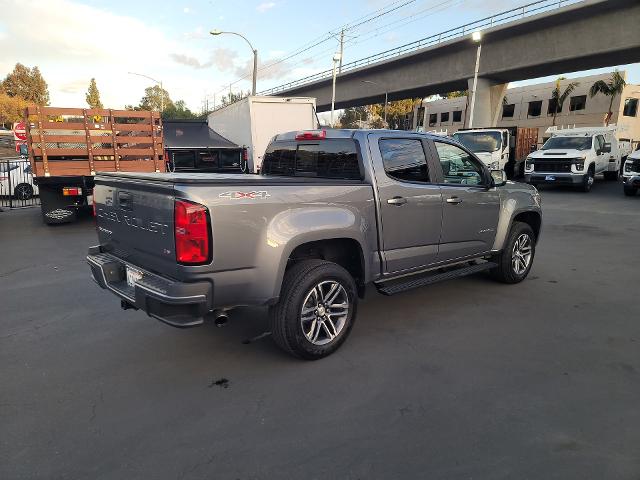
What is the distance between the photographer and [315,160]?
14.8ft

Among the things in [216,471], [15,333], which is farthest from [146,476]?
[15,333]

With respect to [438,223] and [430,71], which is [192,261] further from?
[430,71]

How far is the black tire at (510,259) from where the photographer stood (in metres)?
5.52

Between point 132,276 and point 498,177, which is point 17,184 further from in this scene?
point 498,177

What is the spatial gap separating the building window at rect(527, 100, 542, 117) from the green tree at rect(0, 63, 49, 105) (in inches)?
2957

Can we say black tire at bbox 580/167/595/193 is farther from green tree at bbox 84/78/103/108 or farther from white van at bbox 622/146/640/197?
green tree at bbox 84/78/103/108

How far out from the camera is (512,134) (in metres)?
20.9

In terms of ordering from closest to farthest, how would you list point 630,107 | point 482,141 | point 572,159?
1. point 572,159
2. point 482,141
3. point 630,107

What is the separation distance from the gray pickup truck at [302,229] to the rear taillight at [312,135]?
0.06 feet

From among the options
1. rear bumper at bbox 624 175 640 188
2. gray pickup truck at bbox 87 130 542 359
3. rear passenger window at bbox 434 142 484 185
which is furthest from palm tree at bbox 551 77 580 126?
gray pickup truck at bbox 87 130 542 359

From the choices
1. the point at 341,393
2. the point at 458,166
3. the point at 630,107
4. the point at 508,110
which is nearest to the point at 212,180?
the point at 341,393

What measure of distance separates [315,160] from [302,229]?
128 cm

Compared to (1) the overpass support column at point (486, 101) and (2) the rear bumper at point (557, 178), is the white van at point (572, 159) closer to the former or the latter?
(2) the rear bumper at point (557, 178)

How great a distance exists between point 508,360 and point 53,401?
342 centimetres
